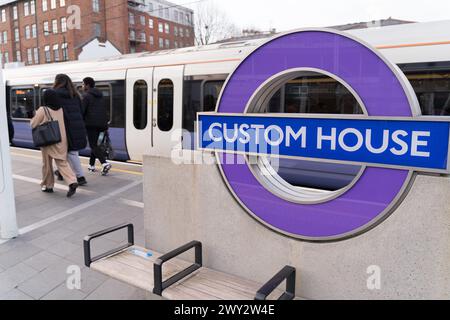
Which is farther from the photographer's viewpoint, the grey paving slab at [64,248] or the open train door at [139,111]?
the open train door at [139,111]

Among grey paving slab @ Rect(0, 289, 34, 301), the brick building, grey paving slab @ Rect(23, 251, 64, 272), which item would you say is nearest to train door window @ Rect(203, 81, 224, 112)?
grey paving slab @ Rect(23, 251, 64, 272)

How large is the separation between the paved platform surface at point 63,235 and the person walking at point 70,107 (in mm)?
839

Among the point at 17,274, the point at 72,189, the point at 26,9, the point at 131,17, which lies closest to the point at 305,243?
the point at 17,274

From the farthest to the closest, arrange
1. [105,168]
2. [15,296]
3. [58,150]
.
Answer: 1. [105,168]
2. [58,150]
3. [15,296]

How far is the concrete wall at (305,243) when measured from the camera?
1.71 meters

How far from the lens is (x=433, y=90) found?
4594 mm

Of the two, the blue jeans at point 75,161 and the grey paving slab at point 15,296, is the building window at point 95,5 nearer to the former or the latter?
the blue jeans at point 75,161

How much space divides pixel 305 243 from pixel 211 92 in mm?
4722

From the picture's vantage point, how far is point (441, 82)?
448 centimetres

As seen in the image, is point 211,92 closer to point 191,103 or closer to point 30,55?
point 191,103

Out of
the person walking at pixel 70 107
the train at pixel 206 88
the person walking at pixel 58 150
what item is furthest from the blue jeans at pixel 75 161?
the train at pixel 206 88
